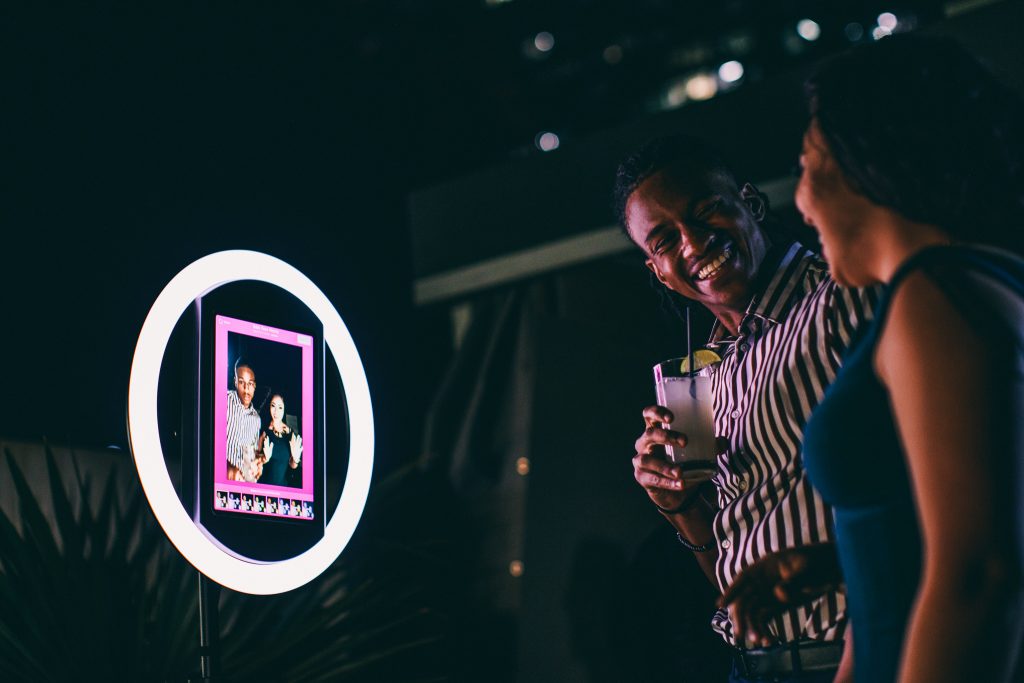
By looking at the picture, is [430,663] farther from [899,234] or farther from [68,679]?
[899,234]

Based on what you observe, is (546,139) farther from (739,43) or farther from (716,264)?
(716,264)

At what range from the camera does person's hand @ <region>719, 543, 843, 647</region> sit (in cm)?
99

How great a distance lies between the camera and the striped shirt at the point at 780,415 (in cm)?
130

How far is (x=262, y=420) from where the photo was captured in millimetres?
1827

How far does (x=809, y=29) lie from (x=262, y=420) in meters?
3.70

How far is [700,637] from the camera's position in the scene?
7.01 feet

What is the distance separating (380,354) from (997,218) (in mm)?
2471

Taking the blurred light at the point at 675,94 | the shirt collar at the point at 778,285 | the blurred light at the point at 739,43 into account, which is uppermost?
the blurred light at the point at 739,43

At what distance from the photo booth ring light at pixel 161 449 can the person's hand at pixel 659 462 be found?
28.2 inches

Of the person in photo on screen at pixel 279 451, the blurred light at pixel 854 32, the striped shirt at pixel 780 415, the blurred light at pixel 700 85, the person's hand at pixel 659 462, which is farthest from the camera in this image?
the blurred light at pixel 700 85

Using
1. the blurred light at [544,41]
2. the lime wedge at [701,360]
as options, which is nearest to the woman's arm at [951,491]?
the lime wedge at [701,360]

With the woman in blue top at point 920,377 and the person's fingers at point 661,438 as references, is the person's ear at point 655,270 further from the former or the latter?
the woman in blue top at point 920,377

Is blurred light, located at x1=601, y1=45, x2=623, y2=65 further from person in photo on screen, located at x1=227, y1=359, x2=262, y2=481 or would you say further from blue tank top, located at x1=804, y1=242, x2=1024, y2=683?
blue tank top, located at x1=804, y1=242, x2=1024, y2=683

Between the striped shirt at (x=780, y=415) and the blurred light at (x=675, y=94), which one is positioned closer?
the striped shirt at (x=780, y=415)
